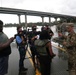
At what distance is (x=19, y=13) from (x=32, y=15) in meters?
9.31

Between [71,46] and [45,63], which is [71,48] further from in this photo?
[45,63]

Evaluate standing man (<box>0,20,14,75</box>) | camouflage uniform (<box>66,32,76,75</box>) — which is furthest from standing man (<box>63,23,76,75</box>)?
standing man (<box>0,20,14,75</box>)

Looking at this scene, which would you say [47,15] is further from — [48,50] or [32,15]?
[48,50]

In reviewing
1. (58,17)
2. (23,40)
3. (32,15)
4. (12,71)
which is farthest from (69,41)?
(58,17)

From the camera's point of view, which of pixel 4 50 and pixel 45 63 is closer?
pixel 4 50

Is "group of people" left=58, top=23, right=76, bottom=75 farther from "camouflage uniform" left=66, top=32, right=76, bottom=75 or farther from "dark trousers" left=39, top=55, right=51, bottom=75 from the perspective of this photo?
"dark trousers" left=39, top=55, right=51, bottom=75

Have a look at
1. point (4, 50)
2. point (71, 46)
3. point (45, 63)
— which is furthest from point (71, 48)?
point (4, 50)

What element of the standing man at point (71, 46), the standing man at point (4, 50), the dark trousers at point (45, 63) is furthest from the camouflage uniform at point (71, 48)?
the standing man at point (4, 50)

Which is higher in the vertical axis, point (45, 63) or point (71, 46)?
point (71, 46)

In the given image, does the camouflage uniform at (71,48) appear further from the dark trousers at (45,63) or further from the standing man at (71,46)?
the dark trousers at (45,63)

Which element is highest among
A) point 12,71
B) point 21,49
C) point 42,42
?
point 42,42

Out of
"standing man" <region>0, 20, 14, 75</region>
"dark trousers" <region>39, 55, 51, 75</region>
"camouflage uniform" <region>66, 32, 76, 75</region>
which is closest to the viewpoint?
"standing man" <region>0, 20, 14, 75</region>

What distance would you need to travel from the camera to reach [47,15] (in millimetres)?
81812

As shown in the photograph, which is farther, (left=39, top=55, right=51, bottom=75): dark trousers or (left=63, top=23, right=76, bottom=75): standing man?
(left=39, top=55, right=51, bottom=75): dark trousers
